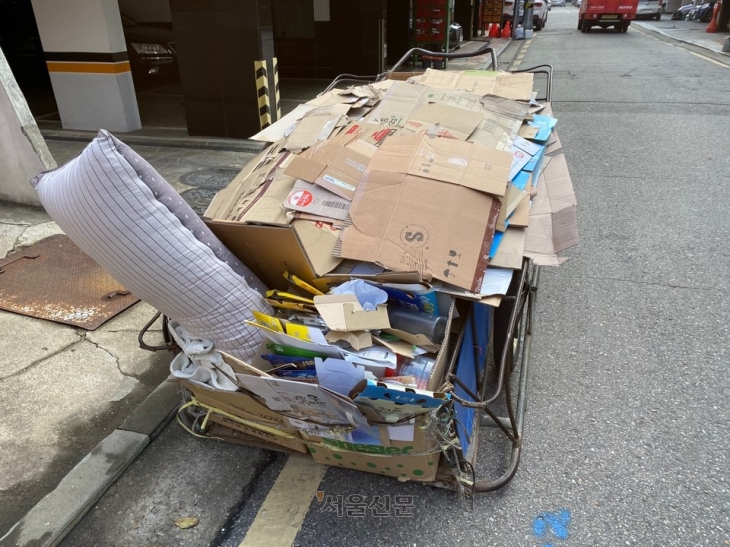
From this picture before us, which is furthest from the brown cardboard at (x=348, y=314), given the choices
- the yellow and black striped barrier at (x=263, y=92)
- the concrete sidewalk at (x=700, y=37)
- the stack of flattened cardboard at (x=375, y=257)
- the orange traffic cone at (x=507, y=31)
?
the orange traffic cone at (x=507, y=31)

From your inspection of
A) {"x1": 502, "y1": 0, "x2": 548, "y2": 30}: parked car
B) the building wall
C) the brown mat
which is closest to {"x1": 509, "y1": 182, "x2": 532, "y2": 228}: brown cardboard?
the brown mat

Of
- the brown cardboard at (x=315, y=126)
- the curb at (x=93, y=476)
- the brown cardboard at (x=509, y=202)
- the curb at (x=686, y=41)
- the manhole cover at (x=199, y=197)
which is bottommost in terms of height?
the curb at (x=93, y=476)

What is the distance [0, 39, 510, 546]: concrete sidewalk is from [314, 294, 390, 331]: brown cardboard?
99cm

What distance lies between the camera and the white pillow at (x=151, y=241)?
71.9 inches

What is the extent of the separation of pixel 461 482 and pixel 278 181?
1.59 metres

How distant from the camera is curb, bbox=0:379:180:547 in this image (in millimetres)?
2086

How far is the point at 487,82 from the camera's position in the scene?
3557 millimetres

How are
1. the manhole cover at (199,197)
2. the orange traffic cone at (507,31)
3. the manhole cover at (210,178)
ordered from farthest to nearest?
the orange traffic cone at (507,31) < the manhole cover at (210,178) < the manhole cover at (199,197)

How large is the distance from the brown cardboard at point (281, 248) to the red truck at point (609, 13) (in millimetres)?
27041

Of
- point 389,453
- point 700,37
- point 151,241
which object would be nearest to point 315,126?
point 151,241

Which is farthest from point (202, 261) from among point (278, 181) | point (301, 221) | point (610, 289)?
point (610, 289)

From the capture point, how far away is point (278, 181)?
254 cm

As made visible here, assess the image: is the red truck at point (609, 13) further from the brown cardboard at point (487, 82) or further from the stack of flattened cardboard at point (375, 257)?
the stack of flattened cardboard at point (375, 257)

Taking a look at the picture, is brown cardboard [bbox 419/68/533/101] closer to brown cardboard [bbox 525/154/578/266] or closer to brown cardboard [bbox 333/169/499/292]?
brown cardboard [bbox 525/154/578/266]
